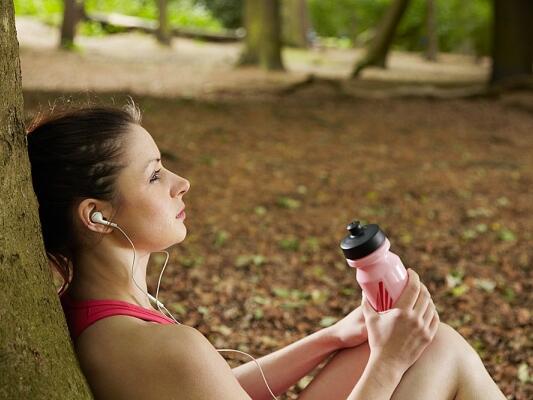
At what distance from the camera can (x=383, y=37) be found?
1642cm

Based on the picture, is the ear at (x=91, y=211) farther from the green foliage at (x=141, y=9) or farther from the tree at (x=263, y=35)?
the green foliage at (x=141, y=9)

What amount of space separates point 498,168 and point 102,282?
267 inches

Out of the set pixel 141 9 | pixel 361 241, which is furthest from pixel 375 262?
pixel 141 9

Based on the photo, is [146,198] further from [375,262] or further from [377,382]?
[377,382]

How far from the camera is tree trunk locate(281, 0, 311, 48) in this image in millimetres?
22984

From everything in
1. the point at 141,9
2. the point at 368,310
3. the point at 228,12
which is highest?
the point at 368,310

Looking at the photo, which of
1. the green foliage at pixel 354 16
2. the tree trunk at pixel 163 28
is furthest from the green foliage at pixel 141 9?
the tree trunk at pixel 163 28

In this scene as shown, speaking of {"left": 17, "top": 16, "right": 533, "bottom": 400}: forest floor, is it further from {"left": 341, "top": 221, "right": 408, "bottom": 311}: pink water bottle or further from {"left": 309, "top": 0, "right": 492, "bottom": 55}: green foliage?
{"left": 309, "top": 0, "right": 492, "bottom": 55}: green foliage

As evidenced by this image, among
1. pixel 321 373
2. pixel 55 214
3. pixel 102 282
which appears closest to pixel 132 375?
pixel 102 282

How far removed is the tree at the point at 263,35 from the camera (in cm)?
1539

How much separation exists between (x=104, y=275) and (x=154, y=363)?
1.06 ft

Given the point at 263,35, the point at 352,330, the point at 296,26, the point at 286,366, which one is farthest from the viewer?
the point at 296,26

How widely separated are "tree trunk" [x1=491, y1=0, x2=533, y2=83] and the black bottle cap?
449 inches

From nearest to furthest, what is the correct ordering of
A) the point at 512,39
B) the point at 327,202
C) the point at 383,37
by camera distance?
1. the point at 327,202
2. the point at 512,39
3. the point at 383,37
